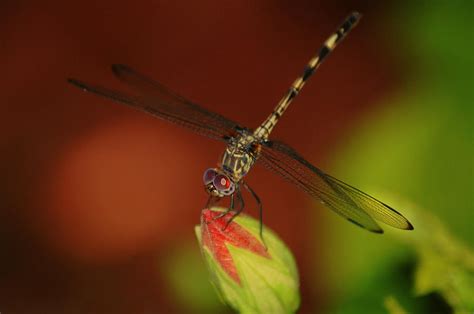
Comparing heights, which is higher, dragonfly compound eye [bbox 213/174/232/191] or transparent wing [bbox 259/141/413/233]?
transparent wing [bbox 259/141/413/233]

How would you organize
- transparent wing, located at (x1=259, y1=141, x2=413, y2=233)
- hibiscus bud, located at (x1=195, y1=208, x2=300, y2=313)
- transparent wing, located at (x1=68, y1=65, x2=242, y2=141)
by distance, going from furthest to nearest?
1. transparent wing, located at (x1=68, y1=65, x2=242, y2=141)
2. transparent wing, located at (x1=259, y1=141, x2=413, y2=233)
3. hibiscus bud, located at (x1=195, y1=208, x2=300, y2=313)

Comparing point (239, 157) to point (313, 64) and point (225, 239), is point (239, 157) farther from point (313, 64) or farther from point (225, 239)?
point (313, 64)

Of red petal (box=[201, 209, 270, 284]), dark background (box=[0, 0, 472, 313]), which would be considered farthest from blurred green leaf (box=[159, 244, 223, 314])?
red petal (box=[201, 209, 270, 284])

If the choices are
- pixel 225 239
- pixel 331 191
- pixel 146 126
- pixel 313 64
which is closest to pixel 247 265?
Result: pixel 225 239

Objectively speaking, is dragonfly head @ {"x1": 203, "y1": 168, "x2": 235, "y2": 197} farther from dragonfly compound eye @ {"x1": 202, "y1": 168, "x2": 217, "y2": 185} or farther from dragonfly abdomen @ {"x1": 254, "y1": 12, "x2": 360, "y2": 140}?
dragonfly abdomen @ {"x1": 254, "y1": 12, "x2": 360, "y2": 140}

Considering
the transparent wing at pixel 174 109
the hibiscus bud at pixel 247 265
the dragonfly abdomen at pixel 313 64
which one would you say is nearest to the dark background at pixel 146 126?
the dragonfly abdomen at pixel 313 64

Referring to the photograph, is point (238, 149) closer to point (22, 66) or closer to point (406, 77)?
point (406, 77)

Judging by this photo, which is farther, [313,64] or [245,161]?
[313,64]
